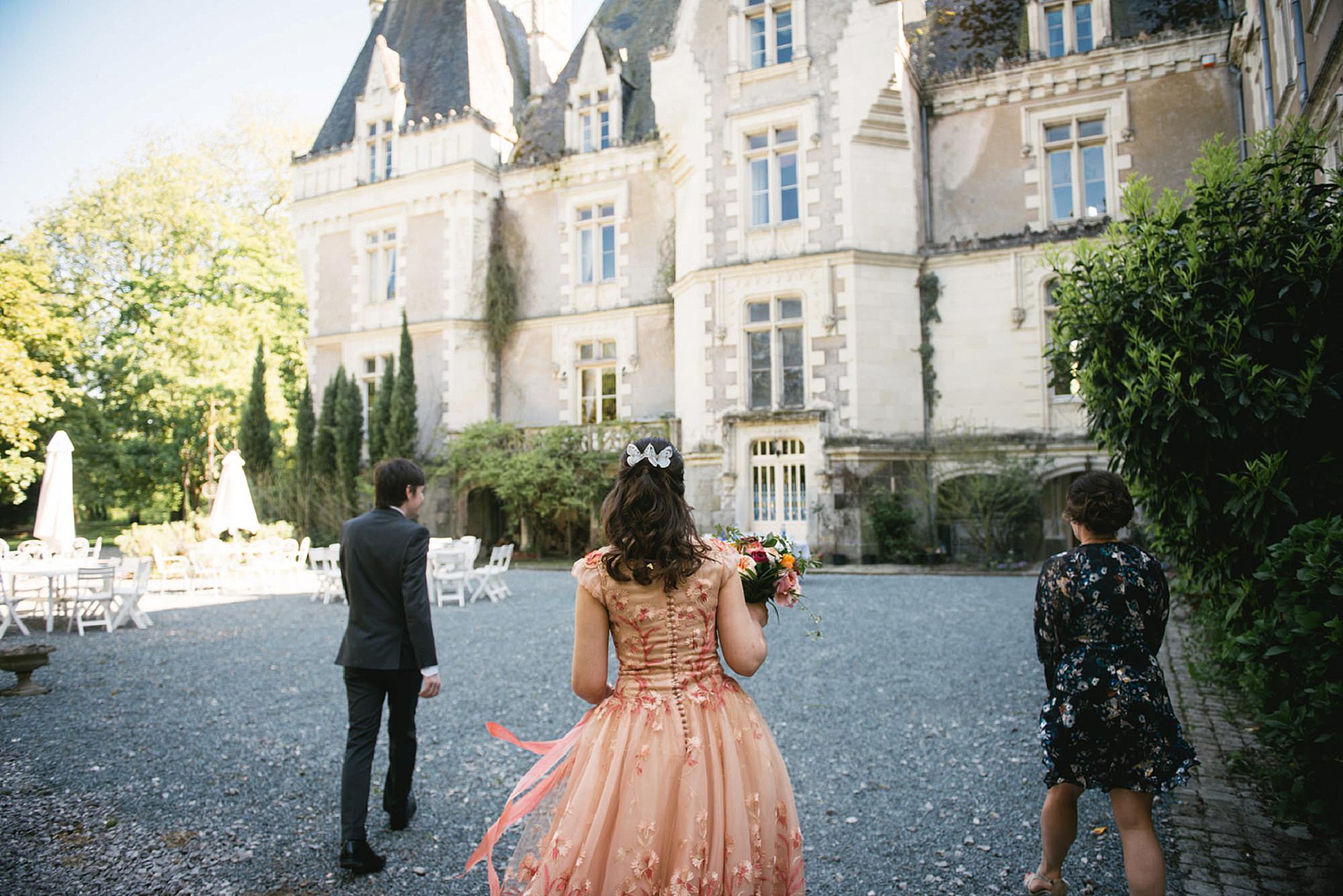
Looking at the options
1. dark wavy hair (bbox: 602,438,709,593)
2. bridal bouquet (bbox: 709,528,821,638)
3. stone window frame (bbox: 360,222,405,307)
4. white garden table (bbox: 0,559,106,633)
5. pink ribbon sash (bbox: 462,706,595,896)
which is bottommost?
pink ribbon sash (bbox: 462,706,595,896)

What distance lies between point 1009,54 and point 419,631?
18.0 metres

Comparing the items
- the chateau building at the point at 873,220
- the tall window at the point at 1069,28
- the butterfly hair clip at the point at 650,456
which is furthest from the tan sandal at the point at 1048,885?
the tall window at the point at 1069,28

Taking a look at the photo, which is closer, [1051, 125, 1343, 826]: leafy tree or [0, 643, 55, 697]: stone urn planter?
[1051, 125, 1343, 826]: leafy tree

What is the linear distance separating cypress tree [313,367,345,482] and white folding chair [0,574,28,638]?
1096 centimetres

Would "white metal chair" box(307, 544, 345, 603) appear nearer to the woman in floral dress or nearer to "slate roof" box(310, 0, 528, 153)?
the woman in floral dress

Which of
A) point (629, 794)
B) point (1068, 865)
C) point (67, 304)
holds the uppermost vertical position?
point (67, 304)

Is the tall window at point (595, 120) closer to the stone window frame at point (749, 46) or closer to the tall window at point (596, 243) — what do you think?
the tall window at point (596, 243)

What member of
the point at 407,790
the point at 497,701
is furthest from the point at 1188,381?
the point at 497,701

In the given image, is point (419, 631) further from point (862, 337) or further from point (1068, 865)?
point (862, 337)

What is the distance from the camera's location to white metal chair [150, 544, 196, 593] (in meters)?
13.5

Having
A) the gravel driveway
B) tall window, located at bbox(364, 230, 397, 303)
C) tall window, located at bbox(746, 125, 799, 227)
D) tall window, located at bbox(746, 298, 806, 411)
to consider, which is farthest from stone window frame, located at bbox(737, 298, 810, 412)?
tall window, located at bbox(364, 230, 397, 303)

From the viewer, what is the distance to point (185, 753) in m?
4.90

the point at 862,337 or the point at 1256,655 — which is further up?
the point at 862,337

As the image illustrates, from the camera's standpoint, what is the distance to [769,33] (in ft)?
54.9
